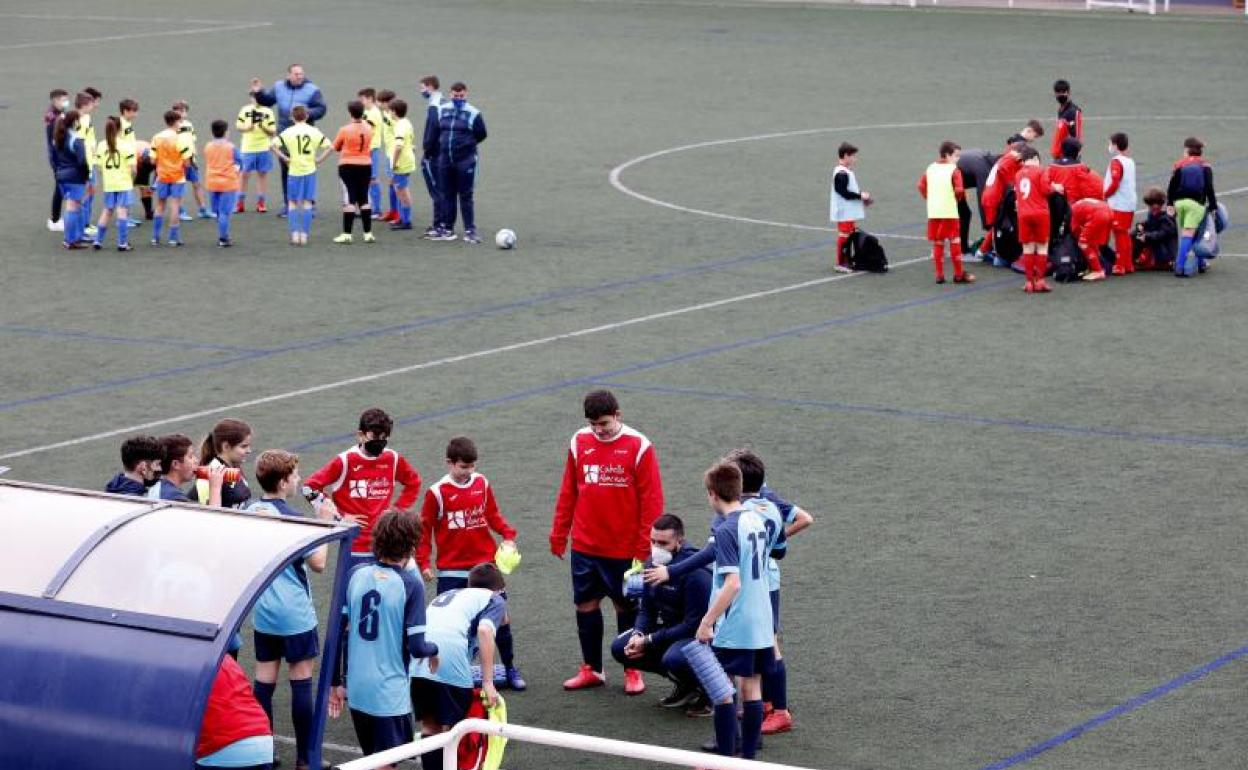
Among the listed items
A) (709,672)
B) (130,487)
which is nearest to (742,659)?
(709,672)

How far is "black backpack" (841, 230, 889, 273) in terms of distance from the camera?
25984 mm

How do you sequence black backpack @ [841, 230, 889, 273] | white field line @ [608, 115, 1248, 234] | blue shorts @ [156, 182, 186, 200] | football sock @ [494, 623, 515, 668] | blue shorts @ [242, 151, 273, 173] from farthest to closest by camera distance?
blue shorts @ [242, 151, 273, 173], white field line @ [608, 115, 1248, 234], blue shorts @ [156, 182, 186, 200], black backpack @ [841, 230, 889, 273], football sock @ [494, 623, 515, 668]

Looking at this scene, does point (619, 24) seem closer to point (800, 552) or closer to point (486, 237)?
point (486, 237)

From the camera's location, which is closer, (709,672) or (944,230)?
(709,672)

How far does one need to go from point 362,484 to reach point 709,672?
289 cm

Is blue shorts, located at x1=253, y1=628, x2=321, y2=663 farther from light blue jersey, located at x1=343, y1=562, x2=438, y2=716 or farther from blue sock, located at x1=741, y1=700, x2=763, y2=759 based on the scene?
blue sock, located at x1=741, y1=700, x2=763, y2=759

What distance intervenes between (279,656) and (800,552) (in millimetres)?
5003

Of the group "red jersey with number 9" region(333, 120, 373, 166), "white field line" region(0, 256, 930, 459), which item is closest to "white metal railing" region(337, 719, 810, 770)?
"white field line" region(0, 256, 930, 459)

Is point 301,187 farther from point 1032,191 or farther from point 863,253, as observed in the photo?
point 1032,191

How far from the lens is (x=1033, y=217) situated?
2439cm

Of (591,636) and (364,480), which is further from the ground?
(364,480)

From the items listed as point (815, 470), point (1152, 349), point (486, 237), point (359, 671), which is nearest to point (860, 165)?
point (486, 237)

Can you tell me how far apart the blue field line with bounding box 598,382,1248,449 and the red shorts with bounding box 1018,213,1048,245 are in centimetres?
564

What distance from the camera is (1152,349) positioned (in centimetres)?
2198
